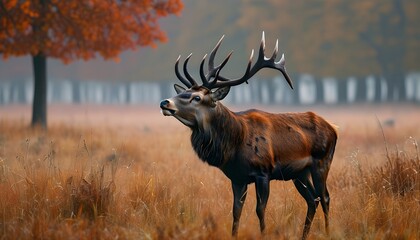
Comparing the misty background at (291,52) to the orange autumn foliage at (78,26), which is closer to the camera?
the orange autumn foliage at (78,26)

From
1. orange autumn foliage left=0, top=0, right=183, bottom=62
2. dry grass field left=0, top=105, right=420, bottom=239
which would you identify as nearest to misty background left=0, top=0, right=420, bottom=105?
orange autumn foliage left=0, top=0, right=183, bottom=62

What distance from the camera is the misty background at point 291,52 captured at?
1631 inches

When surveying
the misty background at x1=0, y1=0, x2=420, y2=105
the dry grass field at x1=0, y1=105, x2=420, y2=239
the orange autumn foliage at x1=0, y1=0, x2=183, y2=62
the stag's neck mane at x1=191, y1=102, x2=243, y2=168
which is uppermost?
the misty background at x1=0, y1=0, x2=420, y2=105

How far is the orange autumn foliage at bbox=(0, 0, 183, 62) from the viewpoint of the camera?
15977mm

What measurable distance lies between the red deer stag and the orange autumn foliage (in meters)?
9.92

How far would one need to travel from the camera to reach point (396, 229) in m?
6.21

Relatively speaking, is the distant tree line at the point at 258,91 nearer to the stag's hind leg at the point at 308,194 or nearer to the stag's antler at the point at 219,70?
the stag's hind leg at the point at 308,194

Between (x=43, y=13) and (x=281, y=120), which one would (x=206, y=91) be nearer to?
(x=281, y=120)

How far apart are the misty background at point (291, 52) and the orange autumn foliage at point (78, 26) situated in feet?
84.7

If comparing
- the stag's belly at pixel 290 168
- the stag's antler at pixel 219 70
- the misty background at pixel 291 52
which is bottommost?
the stag's belly at pixel 290 168

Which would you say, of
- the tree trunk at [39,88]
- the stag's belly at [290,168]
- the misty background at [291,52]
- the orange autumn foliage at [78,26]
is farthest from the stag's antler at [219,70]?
the misty background at [291,52]

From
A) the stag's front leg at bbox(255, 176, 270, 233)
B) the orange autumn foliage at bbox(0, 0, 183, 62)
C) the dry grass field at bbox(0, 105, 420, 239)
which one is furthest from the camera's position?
the orange autumn foliage at bbox(0, 0, 183, 62)

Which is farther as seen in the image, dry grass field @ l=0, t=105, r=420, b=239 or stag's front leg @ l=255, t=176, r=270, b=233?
stag's front leg @ l=255, t=176, r=270, b=233

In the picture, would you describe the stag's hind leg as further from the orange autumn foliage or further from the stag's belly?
the orange autumn foliage
